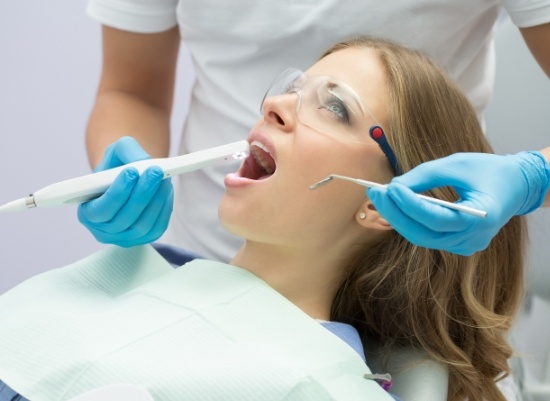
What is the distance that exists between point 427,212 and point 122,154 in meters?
0.67

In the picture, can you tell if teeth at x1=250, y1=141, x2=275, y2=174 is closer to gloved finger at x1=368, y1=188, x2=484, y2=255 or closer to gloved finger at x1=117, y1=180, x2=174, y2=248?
gloved finger at x1=117, y1=180, x2=174, y2=248

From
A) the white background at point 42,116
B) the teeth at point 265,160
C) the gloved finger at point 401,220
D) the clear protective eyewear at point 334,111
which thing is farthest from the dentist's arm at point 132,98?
the white background at point 42,116

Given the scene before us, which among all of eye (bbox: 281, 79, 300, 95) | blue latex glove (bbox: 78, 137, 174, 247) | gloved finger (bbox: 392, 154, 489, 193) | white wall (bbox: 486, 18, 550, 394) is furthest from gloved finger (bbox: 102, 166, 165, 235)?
white wall (bbox: 486, 18, 550, 394)

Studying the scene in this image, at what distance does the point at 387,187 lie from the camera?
1.20 meters

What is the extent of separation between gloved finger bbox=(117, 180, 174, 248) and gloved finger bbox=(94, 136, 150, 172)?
8 centimetres

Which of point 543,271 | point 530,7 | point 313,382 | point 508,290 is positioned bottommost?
point 543,271

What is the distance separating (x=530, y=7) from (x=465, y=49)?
17 centimetres

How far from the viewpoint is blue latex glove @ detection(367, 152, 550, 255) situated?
1.19 meters

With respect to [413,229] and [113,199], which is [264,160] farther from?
[413,229]

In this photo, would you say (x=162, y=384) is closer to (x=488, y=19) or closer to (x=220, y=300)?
(x=220, y=300)

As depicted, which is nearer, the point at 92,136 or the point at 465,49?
the point at 465,49

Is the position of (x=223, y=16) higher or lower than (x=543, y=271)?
higher

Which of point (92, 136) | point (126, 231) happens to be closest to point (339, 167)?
point (126, 231)

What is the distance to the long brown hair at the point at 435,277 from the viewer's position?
153 centimetres
